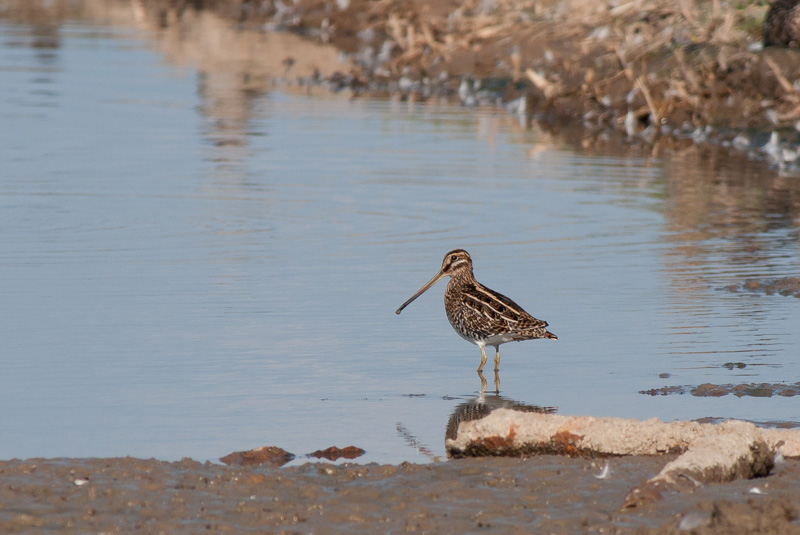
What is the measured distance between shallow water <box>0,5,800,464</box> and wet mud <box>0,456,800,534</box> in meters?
0.75

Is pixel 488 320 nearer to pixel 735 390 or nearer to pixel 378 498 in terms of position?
pixel 735 390

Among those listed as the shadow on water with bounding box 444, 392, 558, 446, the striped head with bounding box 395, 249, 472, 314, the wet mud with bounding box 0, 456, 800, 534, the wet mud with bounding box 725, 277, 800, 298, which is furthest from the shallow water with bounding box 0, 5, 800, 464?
the wet mud with bounding box 0, 456, 800, 534

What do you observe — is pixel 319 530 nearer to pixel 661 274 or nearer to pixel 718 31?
pixel 661 274

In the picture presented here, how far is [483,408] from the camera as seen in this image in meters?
8.37

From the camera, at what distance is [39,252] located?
43.3 feet

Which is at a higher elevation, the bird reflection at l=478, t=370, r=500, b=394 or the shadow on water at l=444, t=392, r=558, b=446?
the shadow on water at l=444, t=392, r=558, b=446

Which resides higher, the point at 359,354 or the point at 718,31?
the point at 718,31

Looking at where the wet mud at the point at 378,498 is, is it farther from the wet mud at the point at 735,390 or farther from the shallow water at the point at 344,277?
the wet mud at the point at 735,390

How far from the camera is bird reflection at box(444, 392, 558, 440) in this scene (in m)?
8.13

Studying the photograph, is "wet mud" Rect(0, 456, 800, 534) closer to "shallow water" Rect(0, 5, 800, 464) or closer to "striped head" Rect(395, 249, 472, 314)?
"shallow water" Rect(0, 5, 800, 464)

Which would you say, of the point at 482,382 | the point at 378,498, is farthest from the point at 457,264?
the point at 378,498

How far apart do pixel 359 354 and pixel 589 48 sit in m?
17.2

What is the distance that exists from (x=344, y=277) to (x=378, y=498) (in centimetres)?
619

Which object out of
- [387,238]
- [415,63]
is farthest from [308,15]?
[387,238]
